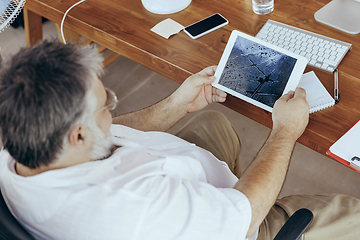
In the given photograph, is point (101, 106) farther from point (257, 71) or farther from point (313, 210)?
point (313, 210)

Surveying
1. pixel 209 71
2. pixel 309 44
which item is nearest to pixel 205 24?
pixel 209 71

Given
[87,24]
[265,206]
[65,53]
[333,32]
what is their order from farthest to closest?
[87,24] → [333,32] → [265,206] → [65,53]

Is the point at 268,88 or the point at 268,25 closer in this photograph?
the point at 268,88

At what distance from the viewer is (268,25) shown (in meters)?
1.24

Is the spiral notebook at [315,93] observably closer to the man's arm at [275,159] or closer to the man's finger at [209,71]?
the man's arm at [275,159]

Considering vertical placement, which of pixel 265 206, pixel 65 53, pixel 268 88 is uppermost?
pixel 65 53

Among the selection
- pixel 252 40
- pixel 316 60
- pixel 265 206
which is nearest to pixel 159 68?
pixel 252 40

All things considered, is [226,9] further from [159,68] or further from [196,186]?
[196,186]

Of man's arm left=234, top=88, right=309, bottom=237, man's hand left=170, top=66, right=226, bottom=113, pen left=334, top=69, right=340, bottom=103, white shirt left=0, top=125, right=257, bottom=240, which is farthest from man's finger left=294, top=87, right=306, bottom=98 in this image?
white shirt left=0, top=125, right=257, bottom=240

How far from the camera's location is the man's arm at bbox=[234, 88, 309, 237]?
0.84 meters

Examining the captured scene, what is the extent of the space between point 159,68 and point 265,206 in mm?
625

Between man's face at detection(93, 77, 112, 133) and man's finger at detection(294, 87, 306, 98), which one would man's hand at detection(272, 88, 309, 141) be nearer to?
man's finger at detection(294, 87, 306, 98)

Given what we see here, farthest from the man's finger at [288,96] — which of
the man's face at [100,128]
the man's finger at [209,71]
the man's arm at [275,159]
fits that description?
the man's face at [100,128]

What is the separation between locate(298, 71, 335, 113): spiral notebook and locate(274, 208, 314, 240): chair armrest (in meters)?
0.31
